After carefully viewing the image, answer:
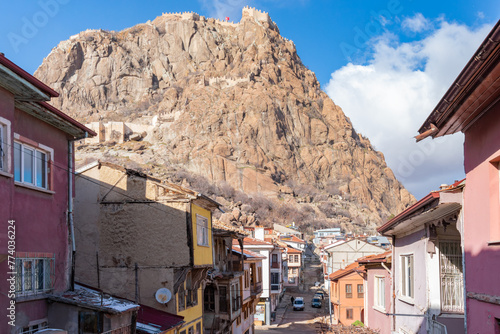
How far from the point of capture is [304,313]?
184 ft

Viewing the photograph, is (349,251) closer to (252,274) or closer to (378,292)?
(252,274)

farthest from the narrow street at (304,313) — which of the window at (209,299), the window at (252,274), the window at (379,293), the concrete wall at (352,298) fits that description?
the window at (379,293)

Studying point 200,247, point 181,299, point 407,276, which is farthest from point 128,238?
point 407,276

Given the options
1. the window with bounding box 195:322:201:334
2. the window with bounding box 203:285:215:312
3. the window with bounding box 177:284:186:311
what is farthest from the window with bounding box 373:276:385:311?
the window with bounding box 203:285:215:312

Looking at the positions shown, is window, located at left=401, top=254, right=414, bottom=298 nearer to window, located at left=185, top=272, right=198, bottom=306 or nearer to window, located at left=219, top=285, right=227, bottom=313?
window, located at left=185, top=272, right=198, bottom=306

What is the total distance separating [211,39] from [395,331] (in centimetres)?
18635

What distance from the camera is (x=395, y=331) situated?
15.3 metres

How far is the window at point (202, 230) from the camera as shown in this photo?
20141 mm

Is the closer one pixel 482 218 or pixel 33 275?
pixel 482 218

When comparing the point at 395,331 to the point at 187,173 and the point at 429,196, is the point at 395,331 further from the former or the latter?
the point at 187,173

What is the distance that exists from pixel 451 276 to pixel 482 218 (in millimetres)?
4183

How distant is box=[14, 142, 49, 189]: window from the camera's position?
35.9 ft

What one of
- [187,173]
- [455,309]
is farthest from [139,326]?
[187,173]

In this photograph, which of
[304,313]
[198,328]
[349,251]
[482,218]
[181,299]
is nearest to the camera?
[482,218]
